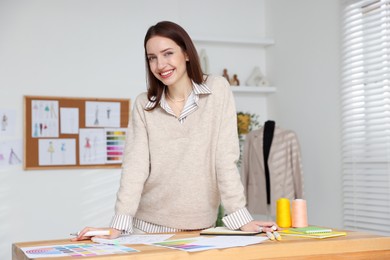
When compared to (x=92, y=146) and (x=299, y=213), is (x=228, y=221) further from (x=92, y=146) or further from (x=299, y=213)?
(x=92, y=146)

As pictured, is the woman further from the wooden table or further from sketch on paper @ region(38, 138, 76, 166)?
sketch on paper @ region(38, 138, 76, 166)

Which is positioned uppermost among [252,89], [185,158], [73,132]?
[252,89]

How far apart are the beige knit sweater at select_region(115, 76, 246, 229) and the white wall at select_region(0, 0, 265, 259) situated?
7.45 ft

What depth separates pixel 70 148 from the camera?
4520 millimetres

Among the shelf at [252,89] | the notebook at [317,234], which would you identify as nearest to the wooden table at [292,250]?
the notebook at [317,234]

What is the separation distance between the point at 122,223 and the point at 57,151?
8.18 feet

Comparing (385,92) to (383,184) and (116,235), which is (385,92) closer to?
(383,184)

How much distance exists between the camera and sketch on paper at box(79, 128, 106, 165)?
455 centimetres

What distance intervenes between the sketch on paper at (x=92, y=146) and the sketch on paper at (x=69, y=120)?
59mm

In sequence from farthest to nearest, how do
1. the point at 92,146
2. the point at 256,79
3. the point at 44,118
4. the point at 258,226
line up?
the point at 256,79 < the point at 92,146 < the point at 44,118 < the point at 258,226

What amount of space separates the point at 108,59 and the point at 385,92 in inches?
79.0

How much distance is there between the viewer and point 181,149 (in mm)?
2264

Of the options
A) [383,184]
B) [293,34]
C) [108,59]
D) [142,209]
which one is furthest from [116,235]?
[293,34]

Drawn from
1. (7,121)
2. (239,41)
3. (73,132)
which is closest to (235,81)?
(239,41)
